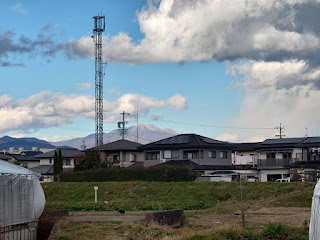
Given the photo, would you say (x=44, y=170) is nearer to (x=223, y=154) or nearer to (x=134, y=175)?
(x=223, y=154)

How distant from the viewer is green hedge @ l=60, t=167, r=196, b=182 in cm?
5209

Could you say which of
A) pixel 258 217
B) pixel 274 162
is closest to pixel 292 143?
pixel 274 162

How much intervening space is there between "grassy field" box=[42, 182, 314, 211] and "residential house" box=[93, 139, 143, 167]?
21.0m

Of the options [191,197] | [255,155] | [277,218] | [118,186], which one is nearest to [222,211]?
[277,218]

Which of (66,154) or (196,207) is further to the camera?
(66,154)

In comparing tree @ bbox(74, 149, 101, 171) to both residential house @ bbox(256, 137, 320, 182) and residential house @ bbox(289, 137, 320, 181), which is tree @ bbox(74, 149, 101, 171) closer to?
residential house @ bbox(256, 137, 320, 182)

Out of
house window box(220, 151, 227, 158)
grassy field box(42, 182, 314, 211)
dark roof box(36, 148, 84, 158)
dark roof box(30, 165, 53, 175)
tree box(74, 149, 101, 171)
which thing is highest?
dark roof box(36, 148, 84, 158)

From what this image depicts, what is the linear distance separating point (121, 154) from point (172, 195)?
2982cm

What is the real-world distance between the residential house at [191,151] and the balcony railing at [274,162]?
169 inches

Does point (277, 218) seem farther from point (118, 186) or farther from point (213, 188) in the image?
point (118, 186)

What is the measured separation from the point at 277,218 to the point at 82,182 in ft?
92.0

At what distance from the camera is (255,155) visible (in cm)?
7306

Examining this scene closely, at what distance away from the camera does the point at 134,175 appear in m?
53.9

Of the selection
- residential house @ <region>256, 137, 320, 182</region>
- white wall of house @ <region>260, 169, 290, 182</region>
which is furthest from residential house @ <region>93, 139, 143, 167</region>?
white wall of house @ <region>260, 169, 290, 182</region>
